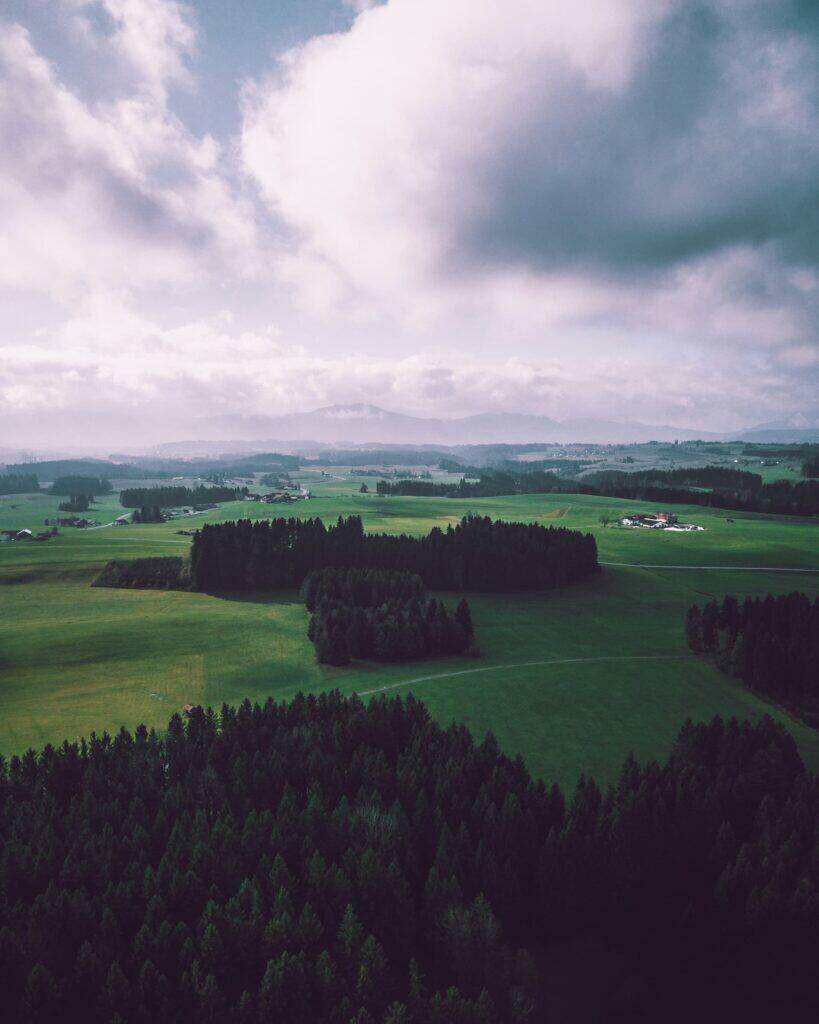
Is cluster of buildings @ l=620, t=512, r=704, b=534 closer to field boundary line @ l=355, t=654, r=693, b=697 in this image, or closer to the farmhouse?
the farmhouse

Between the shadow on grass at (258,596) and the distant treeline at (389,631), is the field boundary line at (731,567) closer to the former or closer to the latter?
the distant treeline at (389,631)

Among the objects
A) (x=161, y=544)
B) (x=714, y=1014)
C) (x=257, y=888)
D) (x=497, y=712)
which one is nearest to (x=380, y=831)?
(x=257, y=888)

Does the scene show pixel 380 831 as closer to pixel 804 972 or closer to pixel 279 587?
pixel 804 972

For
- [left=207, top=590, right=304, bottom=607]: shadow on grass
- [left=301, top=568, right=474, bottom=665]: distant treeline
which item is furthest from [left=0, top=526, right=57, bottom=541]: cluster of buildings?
[left=301, top=568, right=474, bottom=665]: distant treeline

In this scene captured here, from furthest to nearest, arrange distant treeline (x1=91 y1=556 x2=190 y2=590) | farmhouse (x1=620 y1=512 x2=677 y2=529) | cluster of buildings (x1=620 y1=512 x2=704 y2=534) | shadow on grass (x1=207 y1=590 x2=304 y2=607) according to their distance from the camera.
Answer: farmhouse (x1=620 y1=512 x2=677 y2=529)
cluster of buildings (x1=620 y1=512 x2=704 y2=534)
distant treeline (x1=91 y1=556 x2=190 y2=590)
shadow on grass (x1=207 y1=590 x2=304 y2=607)

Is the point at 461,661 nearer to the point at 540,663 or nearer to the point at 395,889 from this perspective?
the point at 540,663

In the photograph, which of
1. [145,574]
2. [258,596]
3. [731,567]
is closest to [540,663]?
[258,596]
